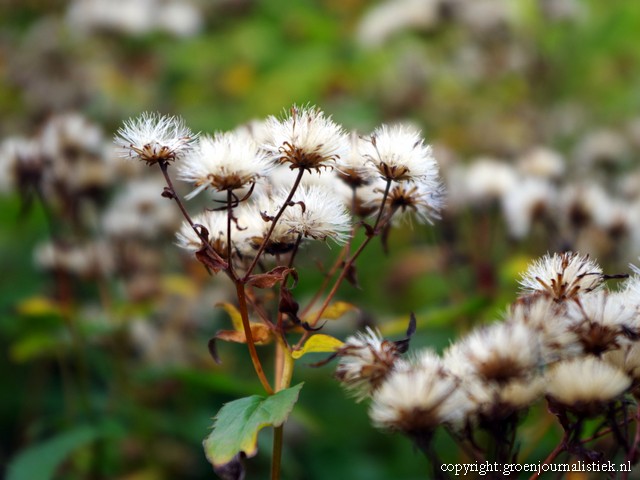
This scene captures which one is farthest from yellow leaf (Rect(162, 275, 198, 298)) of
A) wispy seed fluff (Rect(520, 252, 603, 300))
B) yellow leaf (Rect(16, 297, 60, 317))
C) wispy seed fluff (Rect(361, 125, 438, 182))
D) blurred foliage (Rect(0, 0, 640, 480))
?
wispy seed fluff (Rect(520, 252, 603, 300))

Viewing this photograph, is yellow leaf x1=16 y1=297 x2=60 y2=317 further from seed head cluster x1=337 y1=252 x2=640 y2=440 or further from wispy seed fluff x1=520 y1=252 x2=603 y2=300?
wispy seed fluff x1=520 y1=252 x2=603 y2=300

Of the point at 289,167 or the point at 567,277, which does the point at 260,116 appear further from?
the point at 567,277

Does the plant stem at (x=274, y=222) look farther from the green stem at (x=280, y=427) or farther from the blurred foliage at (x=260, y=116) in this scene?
the blurred foliage at (x=260, y=116)

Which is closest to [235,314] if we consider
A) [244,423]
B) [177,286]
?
[244,423]

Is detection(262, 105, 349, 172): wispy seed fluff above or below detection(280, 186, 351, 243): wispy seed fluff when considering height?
above

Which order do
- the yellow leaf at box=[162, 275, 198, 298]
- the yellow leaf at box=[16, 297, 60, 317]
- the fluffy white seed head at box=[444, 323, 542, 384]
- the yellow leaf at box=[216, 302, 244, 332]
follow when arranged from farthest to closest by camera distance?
the yellow leaf at box=[162, 275, 198, 298] → the yellow leaf at box=[16, 297, 60, 317] → the yellow leaf at box=[216, 302, 244, 332] → the fluffy white seed head at box=[444, 323, 542, 384]

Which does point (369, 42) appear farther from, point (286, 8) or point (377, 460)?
point (377, 460)

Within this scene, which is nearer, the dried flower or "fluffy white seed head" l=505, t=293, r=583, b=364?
"fluffy white seed head" l=505, t=293, r=583, b=364

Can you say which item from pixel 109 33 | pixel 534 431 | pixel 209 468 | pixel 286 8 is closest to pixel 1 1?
pixel 109 33
